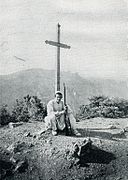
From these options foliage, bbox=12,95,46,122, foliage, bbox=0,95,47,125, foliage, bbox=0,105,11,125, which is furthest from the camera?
foliage, bbox=12,95,46,122

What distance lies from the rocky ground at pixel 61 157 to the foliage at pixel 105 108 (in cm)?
325

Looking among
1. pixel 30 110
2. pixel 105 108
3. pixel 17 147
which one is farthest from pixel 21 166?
pixel 105 108

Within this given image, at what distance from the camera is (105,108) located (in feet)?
30.9

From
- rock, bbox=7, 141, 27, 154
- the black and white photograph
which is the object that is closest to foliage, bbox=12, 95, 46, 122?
the black and white photograph

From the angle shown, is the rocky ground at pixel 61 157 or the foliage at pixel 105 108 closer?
the rocky ground at pixel 61 157

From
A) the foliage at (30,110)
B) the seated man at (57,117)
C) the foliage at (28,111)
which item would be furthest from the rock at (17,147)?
the foliage at (30,110)

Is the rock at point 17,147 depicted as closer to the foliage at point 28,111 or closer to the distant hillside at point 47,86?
the foliage at point 28,111

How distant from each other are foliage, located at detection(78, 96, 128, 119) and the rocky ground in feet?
10.7

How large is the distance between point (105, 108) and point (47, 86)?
10.1ft

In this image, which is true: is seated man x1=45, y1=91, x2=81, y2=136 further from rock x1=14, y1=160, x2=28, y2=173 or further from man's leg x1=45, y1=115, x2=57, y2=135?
rock x1=14, y1=160, x2=28, y2=173

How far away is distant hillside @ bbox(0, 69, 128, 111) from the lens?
1122 centimetres

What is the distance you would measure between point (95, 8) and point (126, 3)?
26.5 inches

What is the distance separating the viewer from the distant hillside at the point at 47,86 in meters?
11.2

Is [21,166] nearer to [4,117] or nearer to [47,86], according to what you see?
[4,117]
